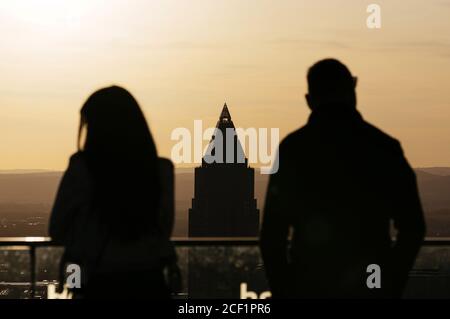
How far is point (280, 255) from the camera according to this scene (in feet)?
15.9

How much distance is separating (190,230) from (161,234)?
17524 cm

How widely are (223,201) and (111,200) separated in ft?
595

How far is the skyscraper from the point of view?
596ft

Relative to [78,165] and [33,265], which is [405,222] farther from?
[33,265]

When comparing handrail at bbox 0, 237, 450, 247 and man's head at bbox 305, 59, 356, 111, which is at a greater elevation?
man's head at bbox 305, 59, 356, 111

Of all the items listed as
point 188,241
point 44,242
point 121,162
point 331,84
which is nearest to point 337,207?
point 331,84

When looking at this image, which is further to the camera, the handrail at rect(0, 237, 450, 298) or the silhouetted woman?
the handrail at rect(0, 237, 450, 298)

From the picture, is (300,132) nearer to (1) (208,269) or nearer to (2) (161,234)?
(2) (161,234)

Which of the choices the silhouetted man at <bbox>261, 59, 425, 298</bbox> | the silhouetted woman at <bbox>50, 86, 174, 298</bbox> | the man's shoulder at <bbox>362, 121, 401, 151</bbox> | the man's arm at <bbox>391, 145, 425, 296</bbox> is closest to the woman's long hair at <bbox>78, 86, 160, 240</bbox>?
the silhouetted woman at <bbox>50, 86, 174, 298</bbox>

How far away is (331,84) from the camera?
488 centimetres

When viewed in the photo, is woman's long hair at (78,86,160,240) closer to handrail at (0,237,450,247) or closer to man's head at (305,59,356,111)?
man's head at (305,59,356,111)

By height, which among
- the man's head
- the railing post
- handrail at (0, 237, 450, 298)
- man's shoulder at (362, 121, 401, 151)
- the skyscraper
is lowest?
the skyscraper

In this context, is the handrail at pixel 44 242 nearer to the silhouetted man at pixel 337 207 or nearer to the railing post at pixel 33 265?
the railing post at pixel 33 265
